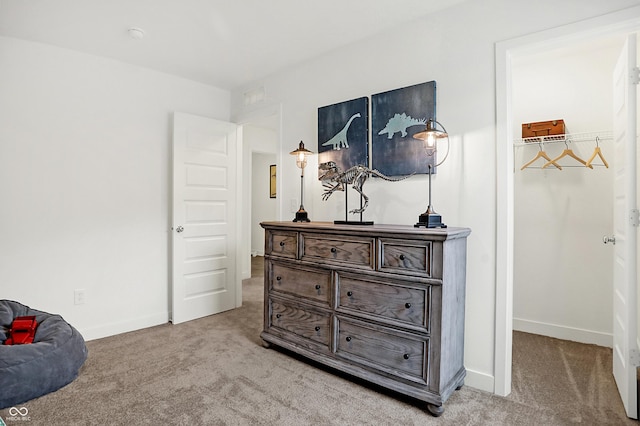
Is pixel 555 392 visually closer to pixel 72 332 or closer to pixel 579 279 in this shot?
pixel 579 279

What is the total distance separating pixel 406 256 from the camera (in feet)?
6.78

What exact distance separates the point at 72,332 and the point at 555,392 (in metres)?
2.81

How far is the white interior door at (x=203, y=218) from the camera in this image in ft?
11.8

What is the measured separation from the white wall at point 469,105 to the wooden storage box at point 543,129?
4.20ft

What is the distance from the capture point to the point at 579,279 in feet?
10.1

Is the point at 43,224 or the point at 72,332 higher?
the point at 43,224

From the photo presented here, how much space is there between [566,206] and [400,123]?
70.4 inches

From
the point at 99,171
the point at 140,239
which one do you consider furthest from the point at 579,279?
the point at 99,171

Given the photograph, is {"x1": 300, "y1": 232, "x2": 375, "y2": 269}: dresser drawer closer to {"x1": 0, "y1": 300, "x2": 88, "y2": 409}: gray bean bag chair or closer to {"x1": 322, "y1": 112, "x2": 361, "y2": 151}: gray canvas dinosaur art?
{"x1": 322, "y1": 112, "x2": 361, "y2": 151}: gray canvas dinosaur art

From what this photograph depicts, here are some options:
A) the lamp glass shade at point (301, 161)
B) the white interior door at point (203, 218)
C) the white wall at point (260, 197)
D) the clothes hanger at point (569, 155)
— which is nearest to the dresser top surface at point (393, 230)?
the lamp glass shade at point (301, 161)

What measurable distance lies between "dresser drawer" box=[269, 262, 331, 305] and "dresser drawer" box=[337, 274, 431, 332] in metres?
0.13

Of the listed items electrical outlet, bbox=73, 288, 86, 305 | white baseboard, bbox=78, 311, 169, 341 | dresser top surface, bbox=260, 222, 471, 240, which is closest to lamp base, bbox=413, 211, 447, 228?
dresser top surface, bbox=260, 222, 471, 240

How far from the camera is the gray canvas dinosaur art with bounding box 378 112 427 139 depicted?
2.53 metres

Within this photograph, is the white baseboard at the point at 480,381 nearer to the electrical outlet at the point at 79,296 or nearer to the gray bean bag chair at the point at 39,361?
the gray bean bag chair at the point at 39,361
